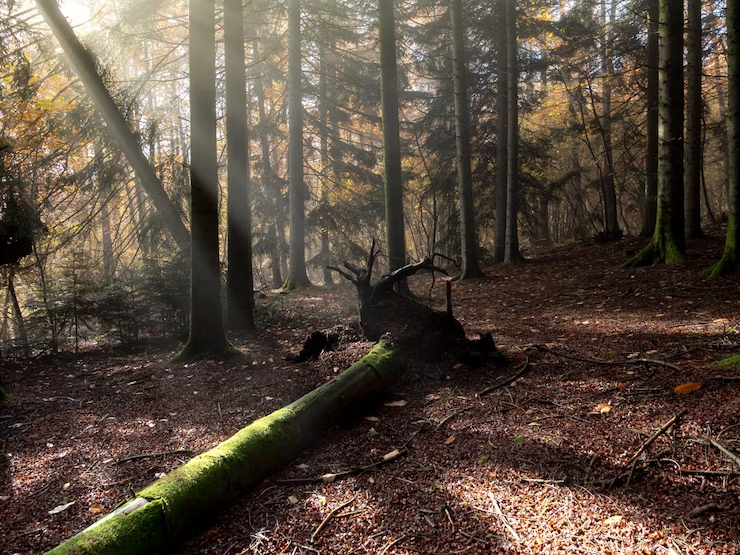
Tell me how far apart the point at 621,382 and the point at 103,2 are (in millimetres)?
11393

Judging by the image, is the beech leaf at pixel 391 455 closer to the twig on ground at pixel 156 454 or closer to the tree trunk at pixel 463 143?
the twig on ground at pixel 156 454

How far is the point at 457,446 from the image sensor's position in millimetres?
3211

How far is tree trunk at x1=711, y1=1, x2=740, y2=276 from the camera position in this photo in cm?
701

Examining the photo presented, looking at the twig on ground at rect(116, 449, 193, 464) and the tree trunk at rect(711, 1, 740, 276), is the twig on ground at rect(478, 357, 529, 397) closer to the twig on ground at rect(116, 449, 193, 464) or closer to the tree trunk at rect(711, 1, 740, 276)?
the twig on ground at rect(116, 449, 193, 464)

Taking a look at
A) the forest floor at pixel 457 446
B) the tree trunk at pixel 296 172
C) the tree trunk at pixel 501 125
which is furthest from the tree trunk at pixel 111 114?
the tree trunk at pixel 501 125

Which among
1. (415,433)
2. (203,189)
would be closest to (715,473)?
(415,433)

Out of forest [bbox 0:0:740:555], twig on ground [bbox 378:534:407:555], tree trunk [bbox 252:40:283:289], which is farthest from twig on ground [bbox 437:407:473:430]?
tree trunk [bbox 252:40:283:289]

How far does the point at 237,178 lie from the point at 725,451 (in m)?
7.50

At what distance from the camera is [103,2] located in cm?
912

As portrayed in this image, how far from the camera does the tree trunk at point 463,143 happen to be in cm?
1063

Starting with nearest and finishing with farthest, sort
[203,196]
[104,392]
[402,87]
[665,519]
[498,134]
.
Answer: [665,519]
[104,392]
[203,196]
[498,134]
[402,87]

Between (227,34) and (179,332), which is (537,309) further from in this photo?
(227,34)

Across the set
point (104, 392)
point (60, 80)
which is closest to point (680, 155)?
point (104, 392)

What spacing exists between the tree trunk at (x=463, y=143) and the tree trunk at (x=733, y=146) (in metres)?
5.23
